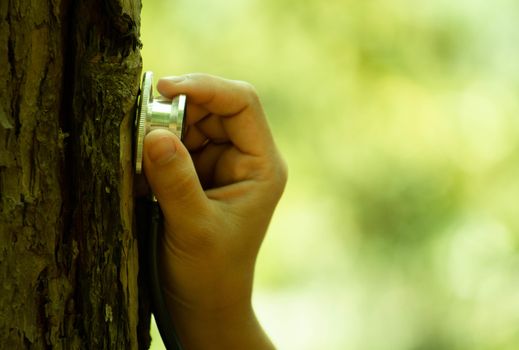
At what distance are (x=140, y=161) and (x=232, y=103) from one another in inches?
6.9

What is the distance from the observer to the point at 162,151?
75 cm

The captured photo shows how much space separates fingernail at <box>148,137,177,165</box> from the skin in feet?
0.06

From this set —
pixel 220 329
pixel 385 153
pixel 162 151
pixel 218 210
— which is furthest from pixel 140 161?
pixel 385 153

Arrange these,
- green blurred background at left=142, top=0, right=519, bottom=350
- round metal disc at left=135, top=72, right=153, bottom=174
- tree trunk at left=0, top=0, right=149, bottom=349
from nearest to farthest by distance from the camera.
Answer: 1. tree trunk at left=0, top=0, right=149, bottom=349
2. round metal disc at left=135, top=72, right=153, bottom=174
3. green blurred background at left=142, top=0, right=519, bottom=350

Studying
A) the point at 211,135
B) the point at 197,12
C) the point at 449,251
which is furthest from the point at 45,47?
the point at 449,251

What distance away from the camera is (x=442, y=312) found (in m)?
3.32

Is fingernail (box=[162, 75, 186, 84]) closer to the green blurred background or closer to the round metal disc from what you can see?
the round metal disc

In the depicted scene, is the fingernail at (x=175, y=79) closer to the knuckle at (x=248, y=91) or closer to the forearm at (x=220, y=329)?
the knuckle at (x=248, y=91)

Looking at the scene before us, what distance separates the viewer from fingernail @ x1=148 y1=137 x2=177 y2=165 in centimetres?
75

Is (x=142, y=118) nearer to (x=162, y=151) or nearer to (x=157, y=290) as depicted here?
(x=162, y=151)

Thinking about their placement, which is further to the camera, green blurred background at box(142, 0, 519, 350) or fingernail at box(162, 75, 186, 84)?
green blurred background at box(142, 0, 519, 350)

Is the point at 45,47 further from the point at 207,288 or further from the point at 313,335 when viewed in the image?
the point at 313,335

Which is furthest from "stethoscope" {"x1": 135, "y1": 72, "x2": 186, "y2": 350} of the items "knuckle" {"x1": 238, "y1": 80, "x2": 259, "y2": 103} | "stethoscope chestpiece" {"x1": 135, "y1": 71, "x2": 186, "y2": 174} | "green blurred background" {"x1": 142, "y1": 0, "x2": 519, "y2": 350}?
"green blurred background" {"x1": 142, "y1": 0, "x2": 519, "y2": 350}

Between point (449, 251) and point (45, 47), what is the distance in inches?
110
